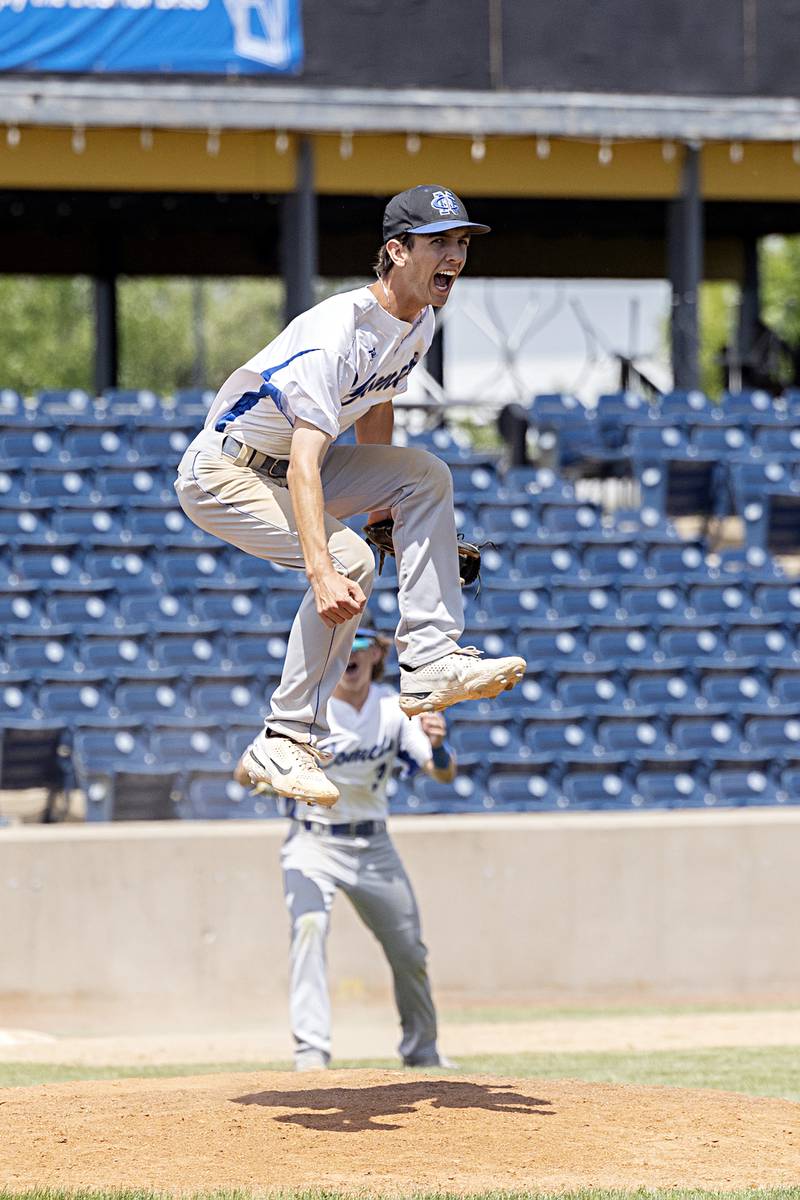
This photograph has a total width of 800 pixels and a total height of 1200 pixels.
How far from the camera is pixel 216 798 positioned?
12070mm

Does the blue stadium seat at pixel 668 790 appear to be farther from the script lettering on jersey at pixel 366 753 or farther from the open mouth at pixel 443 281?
the open mouth at pixel 443 281

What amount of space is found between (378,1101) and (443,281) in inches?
109

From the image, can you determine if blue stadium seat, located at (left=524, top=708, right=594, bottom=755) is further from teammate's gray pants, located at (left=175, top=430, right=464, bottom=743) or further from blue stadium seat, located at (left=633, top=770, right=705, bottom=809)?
teammate's gray pants, located at (left=175, top=430, right=464, bottom=743)

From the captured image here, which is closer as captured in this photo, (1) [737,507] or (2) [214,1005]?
(2) [214,1005]

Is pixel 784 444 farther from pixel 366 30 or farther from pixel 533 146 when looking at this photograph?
pixel 366 30

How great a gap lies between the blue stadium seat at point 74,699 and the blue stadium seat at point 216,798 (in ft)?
3.57

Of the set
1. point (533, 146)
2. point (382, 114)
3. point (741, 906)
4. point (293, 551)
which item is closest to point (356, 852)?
point (293, 551)

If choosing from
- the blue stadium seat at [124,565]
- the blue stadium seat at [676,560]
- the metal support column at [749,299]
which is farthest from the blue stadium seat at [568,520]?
the metal support column at [749,299]

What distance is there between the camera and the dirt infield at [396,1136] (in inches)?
208

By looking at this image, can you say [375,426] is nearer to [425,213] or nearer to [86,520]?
[425,213]

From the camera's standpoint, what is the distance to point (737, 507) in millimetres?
16375

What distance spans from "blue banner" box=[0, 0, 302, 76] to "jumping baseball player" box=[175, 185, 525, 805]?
11.7 meters

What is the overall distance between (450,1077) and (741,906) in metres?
5.35

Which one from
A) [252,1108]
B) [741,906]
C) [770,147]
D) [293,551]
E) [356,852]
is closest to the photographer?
[293,551]
